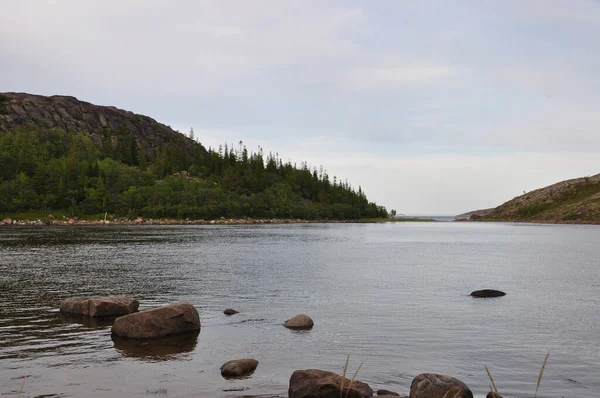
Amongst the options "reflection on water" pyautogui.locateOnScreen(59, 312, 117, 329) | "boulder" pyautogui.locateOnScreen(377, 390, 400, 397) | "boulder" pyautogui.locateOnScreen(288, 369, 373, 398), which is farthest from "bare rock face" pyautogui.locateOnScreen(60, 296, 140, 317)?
"boulder" pyautogui.locateOnScreen(377, 390, 400, 397)

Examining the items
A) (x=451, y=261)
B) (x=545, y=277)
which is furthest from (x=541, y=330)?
(x=451, y=261)

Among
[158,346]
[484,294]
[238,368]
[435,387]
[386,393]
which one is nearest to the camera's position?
[435,387]

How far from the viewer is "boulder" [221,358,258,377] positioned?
22.0 metres

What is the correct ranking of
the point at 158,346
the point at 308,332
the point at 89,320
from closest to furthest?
the point at 158,346 → the point at 308,332 → the point at 89,320

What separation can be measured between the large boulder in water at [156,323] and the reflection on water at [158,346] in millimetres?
419

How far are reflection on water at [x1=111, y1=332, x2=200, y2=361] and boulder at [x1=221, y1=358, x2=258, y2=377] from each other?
157 inches

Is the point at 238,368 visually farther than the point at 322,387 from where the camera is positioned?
Yes

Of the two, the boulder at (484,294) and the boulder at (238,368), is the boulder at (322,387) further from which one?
the boulder at (484,294)

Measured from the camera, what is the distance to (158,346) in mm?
26891

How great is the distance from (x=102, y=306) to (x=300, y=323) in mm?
14601

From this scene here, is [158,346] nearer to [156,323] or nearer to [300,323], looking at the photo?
[156,323]

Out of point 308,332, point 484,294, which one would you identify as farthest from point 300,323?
point 484,294

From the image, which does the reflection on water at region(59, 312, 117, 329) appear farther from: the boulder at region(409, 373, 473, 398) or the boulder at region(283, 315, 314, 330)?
the boulder at region(409, 373, 473, 398)

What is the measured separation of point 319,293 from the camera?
158 feet
